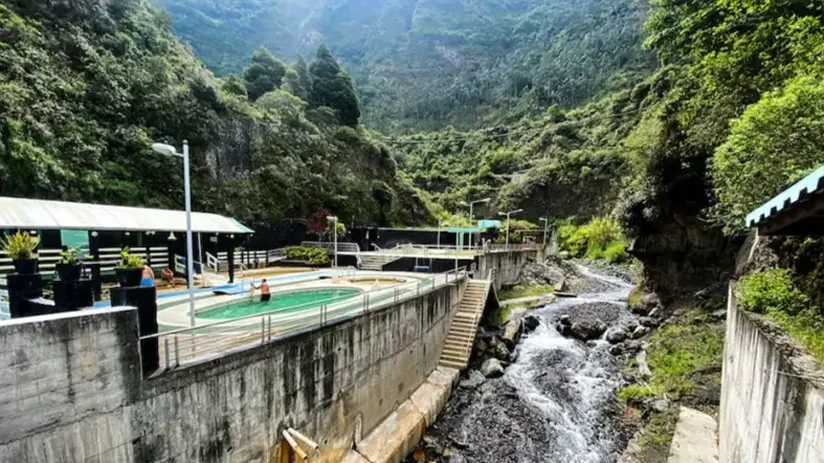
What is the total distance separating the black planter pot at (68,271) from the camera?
5602mm

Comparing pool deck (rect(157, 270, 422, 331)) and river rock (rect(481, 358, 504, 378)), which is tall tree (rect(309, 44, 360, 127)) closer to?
pool deck (rect(157, 270, 422, 331))

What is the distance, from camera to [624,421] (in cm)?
1164

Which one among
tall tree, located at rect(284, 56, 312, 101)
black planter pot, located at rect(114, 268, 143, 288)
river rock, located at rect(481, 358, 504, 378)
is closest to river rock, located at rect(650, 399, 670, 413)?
river rock, located at rect(481, 358, 504, 378)

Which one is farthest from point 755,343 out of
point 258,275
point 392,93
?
point 392,93

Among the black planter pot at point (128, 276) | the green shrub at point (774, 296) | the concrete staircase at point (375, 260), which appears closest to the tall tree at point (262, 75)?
the concrete staircase at point (375, 260)

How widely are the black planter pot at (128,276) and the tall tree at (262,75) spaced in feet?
127

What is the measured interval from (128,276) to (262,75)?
4163 centimetres

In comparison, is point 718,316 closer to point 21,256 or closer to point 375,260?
point 375,260

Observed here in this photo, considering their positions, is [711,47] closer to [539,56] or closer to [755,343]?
[755,343]

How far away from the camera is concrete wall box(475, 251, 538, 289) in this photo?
26194 millimetres

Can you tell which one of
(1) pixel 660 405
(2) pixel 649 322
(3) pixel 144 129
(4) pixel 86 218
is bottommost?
(1) pixel 660 405

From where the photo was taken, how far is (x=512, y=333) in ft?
60.8

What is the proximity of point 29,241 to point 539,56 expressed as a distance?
116330 mm

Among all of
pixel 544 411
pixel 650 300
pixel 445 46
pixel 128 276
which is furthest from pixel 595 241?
pixel 445 46
